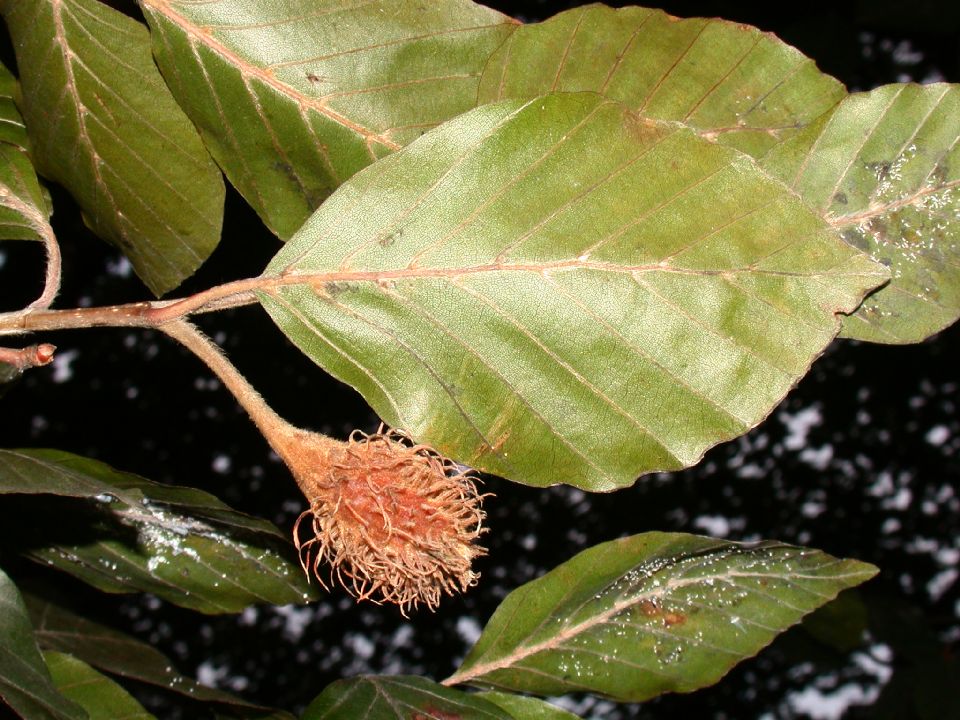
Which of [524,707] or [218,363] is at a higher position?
[218,363]

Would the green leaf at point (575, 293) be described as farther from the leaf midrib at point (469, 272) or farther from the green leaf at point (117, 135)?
the green leaf at point (117, 135)

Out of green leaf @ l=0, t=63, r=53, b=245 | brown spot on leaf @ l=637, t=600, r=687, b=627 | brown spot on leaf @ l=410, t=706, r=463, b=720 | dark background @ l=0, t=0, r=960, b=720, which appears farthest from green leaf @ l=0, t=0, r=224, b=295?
dark background @ l=0, t=0, r=960, b=720

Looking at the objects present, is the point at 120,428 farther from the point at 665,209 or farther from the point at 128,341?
the point at 665,209

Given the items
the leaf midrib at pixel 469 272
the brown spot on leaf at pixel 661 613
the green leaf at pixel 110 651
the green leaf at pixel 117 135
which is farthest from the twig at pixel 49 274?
the brown spot on leaf at pixel 661 613

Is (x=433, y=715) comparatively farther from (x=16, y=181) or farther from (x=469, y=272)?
(x=16, y=181)

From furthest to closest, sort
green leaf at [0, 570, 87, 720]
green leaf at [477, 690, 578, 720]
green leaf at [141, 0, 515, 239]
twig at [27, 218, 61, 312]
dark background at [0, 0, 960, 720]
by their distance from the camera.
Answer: dark background at [0, 0, 960, 720] < green leaf at [477, 690, 578, 720] < green leaf at [141, 0, 515, 239] < twig at [27, 218, 61, 312] < green leaf at [0, 570, 87, 720]

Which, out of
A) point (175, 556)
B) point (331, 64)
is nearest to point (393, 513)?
point (175, 556)

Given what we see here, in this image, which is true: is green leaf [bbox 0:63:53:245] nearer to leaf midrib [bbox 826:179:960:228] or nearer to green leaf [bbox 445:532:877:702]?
green leaf [bbox 445:532:877:702]
